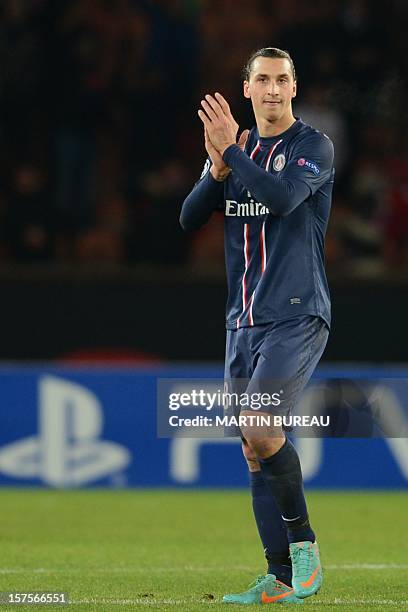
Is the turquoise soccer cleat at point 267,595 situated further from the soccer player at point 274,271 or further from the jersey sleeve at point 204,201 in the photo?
the jersey sleeve at point 204,201

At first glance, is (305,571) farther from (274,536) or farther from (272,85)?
(272,85)

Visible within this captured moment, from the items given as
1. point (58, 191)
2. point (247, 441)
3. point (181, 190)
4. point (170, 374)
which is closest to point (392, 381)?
point (170, 374)

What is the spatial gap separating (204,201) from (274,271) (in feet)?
1.48

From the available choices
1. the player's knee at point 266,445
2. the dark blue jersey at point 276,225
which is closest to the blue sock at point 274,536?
the player's knee at point 266,445

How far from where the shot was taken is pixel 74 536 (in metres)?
8.75

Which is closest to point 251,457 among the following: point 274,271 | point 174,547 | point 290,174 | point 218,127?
point 274,271

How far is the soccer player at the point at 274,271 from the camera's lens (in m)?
5.68

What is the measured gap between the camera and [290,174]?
5.68 m

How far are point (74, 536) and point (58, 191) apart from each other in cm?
443

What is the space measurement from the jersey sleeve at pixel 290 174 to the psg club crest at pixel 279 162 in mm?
49

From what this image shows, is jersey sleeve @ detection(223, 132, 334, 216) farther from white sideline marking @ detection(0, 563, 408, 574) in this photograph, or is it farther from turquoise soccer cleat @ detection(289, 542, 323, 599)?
white sideline marking @ detection(0, 563, 408, 574)

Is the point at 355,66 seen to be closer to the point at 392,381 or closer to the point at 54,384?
the point at 392,381

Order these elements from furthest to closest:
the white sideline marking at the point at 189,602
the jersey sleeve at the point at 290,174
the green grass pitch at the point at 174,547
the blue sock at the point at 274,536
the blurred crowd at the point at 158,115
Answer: the blurred crowd at the point at 158,115 → the green grass pitch at the point at 174,547 → the blue sock at the point at 274,536 → the white sideline marking at the point at 189,602 → the jersey sleeve at the point at 290,174

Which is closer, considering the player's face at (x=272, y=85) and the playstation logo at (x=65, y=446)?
the player's face at (x=272, y=85)
